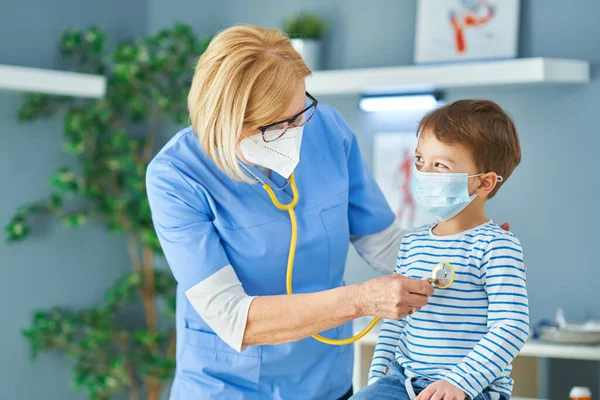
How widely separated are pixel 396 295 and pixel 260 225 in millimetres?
438

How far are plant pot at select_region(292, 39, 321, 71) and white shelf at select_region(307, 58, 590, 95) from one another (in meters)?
0.12

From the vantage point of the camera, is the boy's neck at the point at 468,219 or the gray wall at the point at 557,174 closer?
the boy's neck at the point at 468,219

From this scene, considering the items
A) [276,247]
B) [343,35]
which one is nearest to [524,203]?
[343,35]

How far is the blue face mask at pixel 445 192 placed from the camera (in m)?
1.51

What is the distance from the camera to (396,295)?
4.53 ft

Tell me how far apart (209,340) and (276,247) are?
237 mm

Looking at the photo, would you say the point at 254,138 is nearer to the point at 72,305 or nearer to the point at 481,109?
the point at 481,109

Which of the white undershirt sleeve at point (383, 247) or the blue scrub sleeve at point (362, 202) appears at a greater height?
the blue scrub sleeve at point (362, 202)

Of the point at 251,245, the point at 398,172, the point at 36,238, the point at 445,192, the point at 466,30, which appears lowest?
the point at 36,238

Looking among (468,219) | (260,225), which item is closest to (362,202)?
(260,225)

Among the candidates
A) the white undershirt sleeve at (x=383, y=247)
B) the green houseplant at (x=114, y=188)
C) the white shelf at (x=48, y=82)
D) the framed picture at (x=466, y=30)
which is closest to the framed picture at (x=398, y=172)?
the framed picture at (x=466, y=30)

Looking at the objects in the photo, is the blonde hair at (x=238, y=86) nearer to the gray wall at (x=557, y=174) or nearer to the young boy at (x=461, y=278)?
the young boy at (x=461, y=278)

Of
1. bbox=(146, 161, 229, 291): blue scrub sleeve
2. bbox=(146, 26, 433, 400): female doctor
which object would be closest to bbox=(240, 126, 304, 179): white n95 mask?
bbox=(146, 26, 433, 400): female doctor

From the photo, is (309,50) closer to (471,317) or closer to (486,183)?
(486,183)
